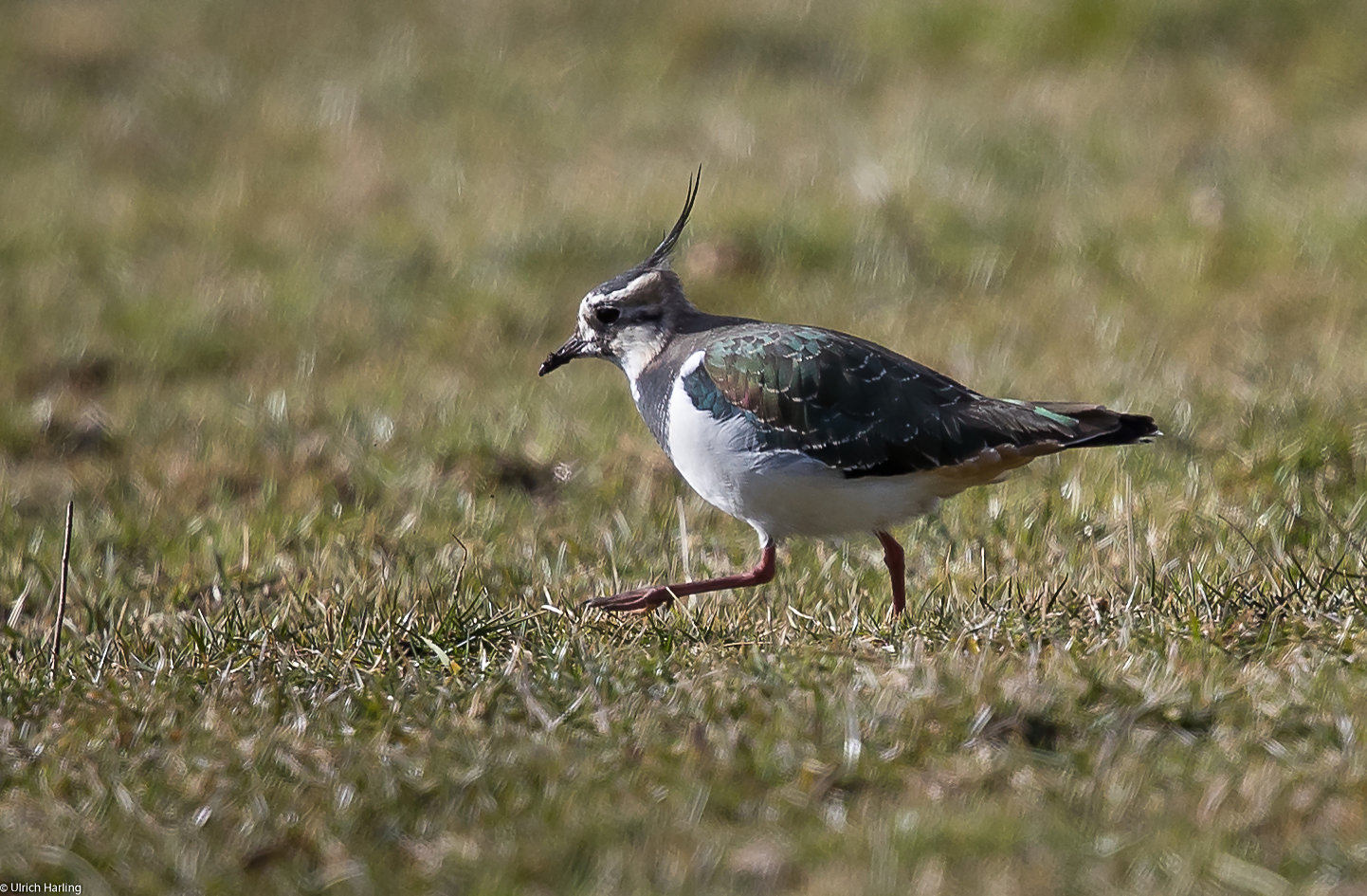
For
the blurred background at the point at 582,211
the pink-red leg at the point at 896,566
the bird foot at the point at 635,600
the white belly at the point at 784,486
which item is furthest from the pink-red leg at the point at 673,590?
the blurred background at the point at 582,211

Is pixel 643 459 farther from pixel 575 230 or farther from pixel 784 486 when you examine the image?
pixel 575 230

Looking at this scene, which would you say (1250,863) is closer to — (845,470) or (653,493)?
(845,470)

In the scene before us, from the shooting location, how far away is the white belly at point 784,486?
17.5 ft

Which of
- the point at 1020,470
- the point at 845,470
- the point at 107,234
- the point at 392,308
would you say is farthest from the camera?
the point at 107,234

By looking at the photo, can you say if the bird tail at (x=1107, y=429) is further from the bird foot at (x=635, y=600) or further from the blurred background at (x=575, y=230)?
the bird foot at (x=635, y=600)

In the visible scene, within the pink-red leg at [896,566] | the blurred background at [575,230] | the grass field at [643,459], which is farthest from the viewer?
the blurred background at [575,230]

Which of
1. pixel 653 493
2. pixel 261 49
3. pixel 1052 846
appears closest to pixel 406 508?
pixel 653 493

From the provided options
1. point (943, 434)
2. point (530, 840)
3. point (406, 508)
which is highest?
point (943, 434)

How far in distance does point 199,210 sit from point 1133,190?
647cm

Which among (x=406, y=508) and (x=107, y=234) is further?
(x=107, y=234)

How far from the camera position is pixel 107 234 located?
1163 centimetres

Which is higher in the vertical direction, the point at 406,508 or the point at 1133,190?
the point at 1133,190

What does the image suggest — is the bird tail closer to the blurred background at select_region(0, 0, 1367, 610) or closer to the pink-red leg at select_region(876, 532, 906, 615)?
the blurred background at select_region(0, 0, 1367, 610)

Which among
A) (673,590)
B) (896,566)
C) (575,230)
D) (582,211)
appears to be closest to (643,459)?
(673,590)
